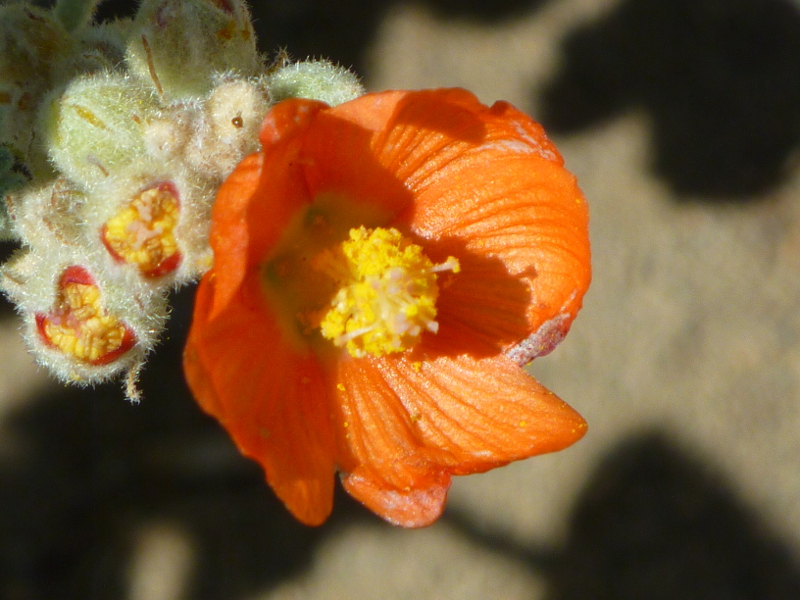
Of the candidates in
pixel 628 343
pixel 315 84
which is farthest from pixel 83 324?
pixel 628 343

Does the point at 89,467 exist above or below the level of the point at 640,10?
below

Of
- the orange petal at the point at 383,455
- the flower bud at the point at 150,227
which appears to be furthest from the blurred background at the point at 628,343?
the flower bud at the point at 150,227

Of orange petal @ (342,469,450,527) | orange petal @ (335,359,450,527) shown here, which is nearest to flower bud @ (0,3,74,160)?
orange petal @ (335,359,450,527)

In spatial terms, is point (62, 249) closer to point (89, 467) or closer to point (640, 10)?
point (89, 467)

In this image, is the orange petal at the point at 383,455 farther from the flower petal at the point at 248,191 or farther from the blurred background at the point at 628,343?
the blurred background at the point at 628,343

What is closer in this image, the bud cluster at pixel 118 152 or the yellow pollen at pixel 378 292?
the bud cluster at pixel 118 152

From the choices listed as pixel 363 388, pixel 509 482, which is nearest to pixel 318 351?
pixel 363 388
